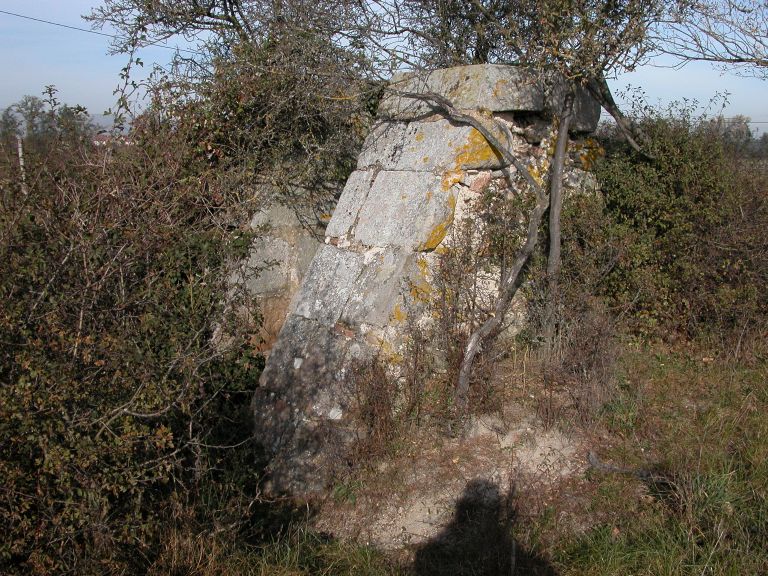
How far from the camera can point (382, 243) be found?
18.1 feet

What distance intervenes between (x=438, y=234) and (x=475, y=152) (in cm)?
73

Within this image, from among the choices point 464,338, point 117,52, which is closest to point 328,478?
point 464,338

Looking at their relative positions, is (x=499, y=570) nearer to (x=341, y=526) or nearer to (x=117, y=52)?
(x=341, y=526)

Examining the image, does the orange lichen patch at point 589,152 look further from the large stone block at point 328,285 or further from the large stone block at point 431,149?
the large stone block at point 328,285

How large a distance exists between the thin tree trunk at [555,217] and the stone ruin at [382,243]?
10.0 inches

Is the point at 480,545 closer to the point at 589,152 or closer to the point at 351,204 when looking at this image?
the point at 351,204

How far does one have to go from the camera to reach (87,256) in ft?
12.6

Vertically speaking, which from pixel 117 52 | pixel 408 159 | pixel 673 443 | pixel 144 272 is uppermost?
pixel 117 52

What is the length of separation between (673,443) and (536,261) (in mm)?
1711

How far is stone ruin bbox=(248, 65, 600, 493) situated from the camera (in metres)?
5.09

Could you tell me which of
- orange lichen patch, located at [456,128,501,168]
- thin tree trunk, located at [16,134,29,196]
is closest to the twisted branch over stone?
orange lichen patch, located at [456,128,501,168]

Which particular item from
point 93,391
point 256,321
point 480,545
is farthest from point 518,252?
point 93,391

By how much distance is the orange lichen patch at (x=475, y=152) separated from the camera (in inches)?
214

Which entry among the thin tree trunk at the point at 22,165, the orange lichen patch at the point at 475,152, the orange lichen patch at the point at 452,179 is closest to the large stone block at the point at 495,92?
the orange lichen patch at the point at 475,152
